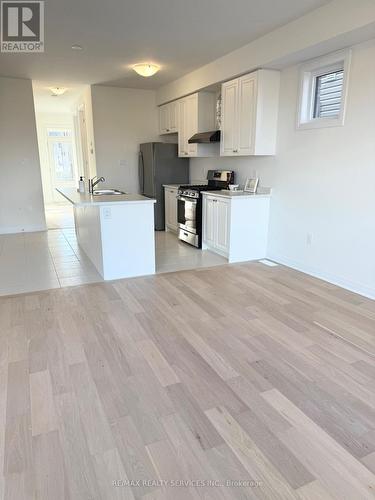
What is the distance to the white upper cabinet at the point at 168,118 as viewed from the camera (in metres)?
6.42

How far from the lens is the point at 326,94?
3.83 m

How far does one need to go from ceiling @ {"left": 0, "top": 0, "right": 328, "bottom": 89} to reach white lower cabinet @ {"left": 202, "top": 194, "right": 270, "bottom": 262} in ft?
6.16

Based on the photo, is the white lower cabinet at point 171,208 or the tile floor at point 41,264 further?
the white lower cabinet at point 171,208

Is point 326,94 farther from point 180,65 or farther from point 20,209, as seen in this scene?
point 20,209

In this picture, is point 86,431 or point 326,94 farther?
point 326,94

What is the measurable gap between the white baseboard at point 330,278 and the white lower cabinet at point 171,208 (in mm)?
2171

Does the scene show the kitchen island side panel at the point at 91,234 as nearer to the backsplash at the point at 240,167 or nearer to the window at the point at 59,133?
the backsplash at the point at 240,167

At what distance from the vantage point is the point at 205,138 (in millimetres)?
5309

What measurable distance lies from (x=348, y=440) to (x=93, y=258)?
3.51 m

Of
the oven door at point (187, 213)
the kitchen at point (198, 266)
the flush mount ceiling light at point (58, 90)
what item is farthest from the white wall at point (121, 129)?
the oven door at point (187, 213)

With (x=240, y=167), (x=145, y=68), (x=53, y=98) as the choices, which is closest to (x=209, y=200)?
(x=240, y=167)

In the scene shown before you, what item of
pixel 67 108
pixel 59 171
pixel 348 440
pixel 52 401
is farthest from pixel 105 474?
pixel 59 171

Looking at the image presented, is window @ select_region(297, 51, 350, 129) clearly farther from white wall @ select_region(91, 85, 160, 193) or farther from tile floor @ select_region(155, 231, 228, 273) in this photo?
white wall @ select_region(91, 85, 160, 193)

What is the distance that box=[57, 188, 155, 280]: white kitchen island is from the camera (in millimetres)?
3797
